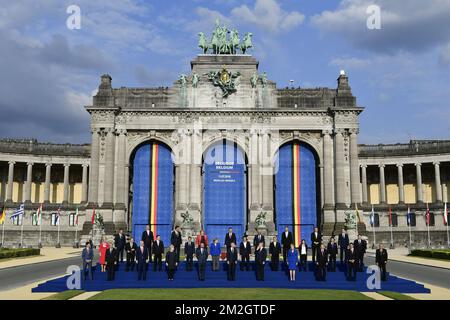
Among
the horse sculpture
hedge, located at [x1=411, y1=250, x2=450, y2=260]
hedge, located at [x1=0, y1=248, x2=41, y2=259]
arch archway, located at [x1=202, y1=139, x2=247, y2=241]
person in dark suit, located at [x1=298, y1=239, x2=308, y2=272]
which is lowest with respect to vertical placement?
hedge, located at [x1=411, y1=250, x2=450, y2=260]

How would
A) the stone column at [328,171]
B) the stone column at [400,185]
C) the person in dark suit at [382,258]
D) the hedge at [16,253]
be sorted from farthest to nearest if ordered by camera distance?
the stone column at [400,185]
the stone column at [328,171]
the hedge at [16,253]
the person in dark suit at [382,258]

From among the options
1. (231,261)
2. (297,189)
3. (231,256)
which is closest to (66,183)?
(297,189)

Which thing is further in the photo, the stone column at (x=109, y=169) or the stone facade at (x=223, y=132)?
the stone facade at (x=223, y=132)

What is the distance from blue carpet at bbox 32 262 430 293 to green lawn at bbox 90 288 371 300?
1.66 meters

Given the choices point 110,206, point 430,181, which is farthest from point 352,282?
point 430,181

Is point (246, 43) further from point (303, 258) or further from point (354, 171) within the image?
point (303, 258)

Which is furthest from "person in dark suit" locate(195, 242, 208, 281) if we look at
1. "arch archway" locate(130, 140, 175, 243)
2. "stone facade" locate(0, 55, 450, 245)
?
"arch archway" locate(130, 140, 175, 243)

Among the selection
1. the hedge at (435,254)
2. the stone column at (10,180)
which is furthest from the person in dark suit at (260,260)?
the stone column at (10,180)

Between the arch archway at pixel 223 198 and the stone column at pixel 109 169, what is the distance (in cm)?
1265

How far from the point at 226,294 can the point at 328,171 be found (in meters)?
46.0

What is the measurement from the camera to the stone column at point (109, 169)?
64188 mm

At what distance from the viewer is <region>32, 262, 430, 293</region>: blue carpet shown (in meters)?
25.0

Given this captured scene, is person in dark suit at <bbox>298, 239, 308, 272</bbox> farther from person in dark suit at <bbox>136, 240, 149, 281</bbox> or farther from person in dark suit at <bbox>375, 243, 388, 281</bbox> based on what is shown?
person in dark suit at <bbox>136, 240, 149, 281</bbox>

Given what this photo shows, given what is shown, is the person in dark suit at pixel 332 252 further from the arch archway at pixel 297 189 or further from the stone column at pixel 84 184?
the stone column at pixel 84 184
